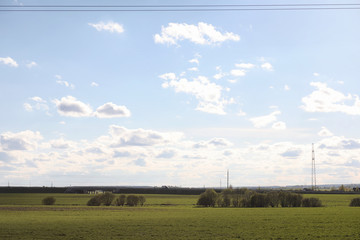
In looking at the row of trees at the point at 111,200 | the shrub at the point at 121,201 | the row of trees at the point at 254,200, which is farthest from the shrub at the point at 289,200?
the shrub at the point at 121,201

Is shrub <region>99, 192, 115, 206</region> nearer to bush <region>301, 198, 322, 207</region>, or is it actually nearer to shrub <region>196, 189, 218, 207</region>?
shrub <region>196, 189, 218, 207</region>

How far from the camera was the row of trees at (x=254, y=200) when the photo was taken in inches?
3871

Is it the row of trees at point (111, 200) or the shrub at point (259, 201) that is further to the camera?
the row of trees at point (111, 200)

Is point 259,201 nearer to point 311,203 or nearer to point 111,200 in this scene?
point 311,203

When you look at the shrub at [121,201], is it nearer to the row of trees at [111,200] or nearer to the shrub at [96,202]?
the row of trees at [111,200]

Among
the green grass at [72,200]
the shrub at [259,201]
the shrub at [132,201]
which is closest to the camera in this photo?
the shrub at [259,201]

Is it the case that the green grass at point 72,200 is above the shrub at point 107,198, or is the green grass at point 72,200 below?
below

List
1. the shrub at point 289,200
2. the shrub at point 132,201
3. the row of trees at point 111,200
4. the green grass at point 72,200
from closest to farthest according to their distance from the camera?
the shrub at point 289,200
the row of trees at point 111,200
the shrub at point 132,201
the green grass at point 72,200

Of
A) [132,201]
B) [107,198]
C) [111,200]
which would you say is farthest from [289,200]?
[107,198]

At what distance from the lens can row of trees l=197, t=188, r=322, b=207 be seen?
98312mm

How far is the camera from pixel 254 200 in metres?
98.9

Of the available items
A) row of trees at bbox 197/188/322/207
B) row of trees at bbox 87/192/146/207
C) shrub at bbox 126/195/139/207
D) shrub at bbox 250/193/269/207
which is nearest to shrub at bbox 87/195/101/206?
row of trees at bbox 87/192/146/207

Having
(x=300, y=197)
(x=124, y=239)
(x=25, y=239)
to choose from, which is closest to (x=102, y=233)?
(x=124, y=239)

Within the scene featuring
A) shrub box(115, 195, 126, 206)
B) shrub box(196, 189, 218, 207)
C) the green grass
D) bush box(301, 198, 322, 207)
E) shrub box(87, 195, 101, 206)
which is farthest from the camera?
the green grass
